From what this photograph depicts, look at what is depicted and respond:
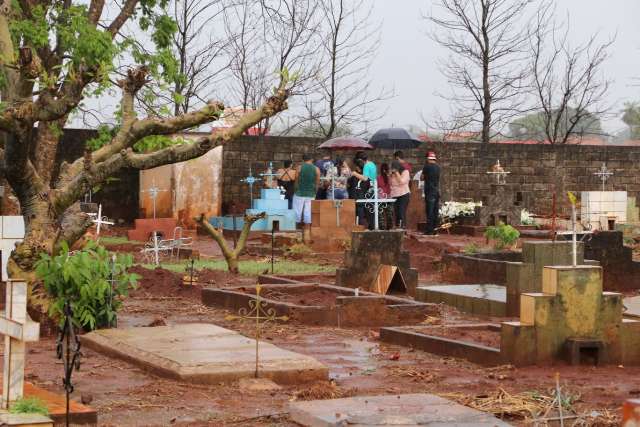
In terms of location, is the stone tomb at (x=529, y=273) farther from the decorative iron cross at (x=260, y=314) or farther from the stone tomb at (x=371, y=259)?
the stone tomb at (x=371, y=259)

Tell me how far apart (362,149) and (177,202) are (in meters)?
4.71

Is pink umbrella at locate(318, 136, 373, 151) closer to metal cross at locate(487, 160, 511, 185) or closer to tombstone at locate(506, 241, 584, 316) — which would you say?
metal cross at locate(487, 160, 511, 185)

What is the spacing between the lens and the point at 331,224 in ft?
79.9

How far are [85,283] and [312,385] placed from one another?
3078 mm

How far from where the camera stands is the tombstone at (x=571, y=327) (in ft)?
36.5

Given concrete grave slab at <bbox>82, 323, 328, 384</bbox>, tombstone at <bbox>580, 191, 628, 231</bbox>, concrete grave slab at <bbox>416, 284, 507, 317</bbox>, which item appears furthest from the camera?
tombstone at <bbox>580, 191, 628, 231</bbox>

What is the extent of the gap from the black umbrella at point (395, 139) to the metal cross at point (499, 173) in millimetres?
2011

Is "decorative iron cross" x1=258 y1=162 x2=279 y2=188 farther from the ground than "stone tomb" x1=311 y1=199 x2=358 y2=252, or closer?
farther from the ground

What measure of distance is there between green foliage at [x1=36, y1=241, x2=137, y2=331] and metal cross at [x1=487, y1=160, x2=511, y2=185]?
2124 centimetres

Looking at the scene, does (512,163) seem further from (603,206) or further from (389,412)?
(389,412)

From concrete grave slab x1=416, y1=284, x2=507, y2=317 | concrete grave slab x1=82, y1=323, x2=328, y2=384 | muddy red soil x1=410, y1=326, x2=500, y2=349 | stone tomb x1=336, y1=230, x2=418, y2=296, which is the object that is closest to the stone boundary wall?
stone tomb x1=336, y1=230, x2=418, y2=296

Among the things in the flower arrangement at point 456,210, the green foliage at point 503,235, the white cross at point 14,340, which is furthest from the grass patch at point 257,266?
the white cross at point 14,340

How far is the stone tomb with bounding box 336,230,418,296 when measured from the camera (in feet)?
59.1

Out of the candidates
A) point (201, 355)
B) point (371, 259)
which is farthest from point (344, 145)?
point (201, 355)
